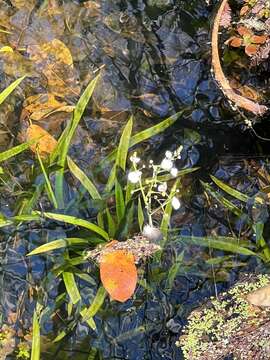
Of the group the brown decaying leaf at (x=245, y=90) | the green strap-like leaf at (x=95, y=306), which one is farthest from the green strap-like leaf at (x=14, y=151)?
the brown decaying leaf at (x=245, y=90)

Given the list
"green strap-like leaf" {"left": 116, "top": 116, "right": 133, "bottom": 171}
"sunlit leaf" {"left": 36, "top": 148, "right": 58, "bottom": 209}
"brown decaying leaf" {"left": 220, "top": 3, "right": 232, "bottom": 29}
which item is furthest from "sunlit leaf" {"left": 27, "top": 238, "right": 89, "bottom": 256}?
"brown decaying leaf" {"left": 220, "top": 3, "right": 232, "bottom": 29}

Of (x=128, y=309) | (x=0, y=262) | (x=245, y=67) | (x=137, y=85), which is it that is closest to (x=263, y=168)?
(x=245, y=67)

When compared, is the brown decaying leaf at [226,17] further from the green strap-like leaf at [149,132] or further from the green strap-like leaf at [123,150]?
the green strap-like leaf at [123,150]

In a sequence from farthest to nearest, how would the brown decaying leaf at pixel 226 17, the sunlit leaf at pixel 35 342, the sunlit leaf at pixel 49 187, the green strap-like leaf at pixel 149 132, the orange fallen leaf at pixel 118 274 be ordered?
the brown decaying leaf at pixel 226 17
the green strap-like leaf at pixel 149 132
the sunlit leaf at pixel 49 187
the orange fallen leaf at pixel 118 274
the sunlit leaf at pixel 35 342

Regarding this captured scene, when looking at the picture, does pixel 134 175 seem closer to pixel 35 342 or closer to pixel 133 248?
pixel 133 248

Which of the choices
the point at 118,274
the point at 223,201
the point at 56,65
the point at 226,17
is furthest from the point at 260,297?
the point at 56,65

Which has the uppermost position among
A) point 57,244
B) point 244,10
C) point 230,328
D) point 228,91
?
point 244,10

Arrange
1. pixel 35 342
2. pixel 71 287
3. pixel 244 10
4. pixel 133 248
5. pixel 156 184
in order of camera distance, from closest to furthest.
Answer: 1. pixel 35 342
2. pixel 71 287
3. pixel 133 248
4. pixel 156 184
5. pixel 244 10
